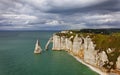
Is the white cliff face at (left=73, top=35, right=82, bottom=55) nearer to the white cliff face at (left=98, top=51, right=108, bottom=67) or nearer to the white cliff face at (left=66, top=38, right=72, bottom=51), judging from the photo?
the white cliff face at (left=66, top=38, right=72, bottom=51)

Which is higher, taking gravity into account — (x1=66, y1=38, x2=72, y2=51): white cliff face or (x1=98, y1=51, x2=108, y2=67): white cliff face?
(x1=66, y1=38, x2=72, y2=51): white cliff face

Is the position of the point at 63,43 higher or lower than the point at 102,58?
higher

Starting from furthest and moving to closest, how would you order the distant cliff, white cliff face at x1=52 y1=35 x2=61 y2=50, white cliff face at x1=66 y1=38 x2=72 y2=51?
white cliff face at x1=52 y1=35 x2=61 y2=50
white cliff face at x1=66 y1=38 x2=72 y2=51
the distant cliff

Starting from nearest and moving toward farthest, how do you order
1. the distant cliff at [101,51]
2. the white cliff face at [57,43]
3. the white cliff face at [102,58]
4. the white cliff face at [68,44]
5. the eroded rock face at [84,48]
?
1. the distant cliff at [101,51]
2. the white cliff face at [102,58]
3. the eroded rock face at [84,48]
4. the white cliff face at [68,44]
5. the white cliff face at [57,43]

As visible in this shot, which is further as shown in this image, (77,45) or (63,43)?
(63,43)

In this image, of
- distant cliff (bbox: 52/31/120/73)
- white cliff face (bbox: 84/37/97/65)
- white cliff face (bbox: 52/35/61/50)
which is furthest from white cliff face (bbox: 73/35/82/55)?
white cliff face (bbox: 52/35/61/50)

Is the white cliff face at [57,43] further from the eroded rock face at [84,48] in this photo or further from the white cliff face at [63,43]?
the white cliff face at [63,43]

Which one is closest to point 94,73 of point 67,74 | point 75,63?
point 67,74

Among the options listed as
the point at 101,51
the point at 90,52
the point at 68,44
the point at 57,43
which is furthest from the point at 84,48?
the point at 57,43

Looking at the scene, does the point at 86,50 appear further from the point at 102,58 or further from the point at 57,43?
the point at 57,43

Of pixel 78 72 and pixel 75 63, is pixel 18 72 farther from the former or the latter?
pixel 75 63

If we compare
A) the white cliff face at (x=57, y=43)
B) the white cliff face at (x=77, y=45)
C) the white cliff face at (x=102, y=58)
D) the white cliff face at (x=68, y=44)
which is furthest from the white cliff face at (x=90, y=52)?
the white cliff face at (x=57, y=43)
